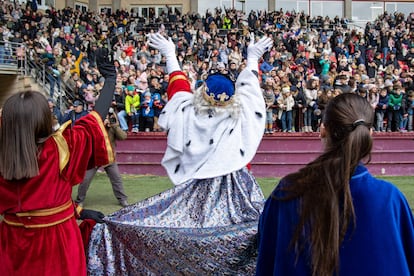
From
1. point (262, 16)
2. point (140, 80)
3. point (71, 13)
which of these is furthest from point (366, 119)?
point (262, 16)

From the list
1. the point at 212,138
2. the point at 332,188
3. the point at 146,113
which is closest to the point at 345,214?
the point at 332,188

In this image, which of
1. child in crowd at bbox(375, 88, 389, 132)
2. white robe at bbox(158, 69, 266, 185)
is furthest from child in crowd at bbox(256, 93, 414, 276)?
child in crowd at bbox(375, 88, 389, 132)

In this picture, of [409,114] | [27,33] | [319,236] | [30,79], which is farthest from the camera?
[27,33]

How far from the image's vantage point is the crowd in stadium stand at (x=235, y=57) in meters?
14.4

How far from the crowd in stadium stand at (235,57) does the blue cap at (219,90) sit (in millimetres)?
5169

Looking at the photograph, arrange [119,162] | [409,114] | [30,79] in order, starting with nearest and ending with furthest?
[119,162] → [409,114] → [30,79]

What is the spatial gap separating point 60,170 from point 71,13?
22785mm

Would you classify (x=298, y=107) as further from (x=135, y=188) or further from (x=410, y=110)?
(x=135, y=188)

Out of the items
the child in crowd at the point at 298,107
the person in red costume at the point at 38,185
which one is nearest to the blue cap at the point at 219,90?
the person in red costume at the point at 38,185

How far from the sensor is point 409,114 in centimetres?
1491

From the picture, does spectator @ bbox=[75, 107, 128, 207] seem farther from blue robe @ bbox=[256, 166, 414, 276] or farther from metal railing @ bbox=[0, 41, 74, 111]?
metal railing @ bbox=[0, 41, 74, 111]

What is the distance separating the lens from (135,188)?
34.7 feet

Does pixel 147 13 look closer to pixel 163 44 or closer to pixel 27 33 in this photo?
pixel 27 33

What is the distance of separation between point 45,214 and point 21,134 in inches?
19.6
